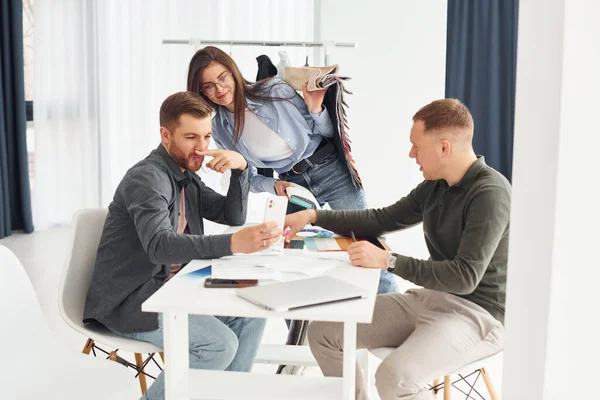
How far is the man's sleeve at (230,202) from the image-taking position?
2.73m

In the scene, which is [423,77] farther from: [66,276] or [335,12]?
[66,276]

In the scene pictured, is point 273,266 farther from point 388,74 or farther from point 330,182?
point 388,74

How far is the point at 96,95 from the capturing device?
622 centimetres

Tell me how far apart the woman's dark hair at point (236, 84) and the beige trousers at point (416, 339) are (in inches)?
43.6

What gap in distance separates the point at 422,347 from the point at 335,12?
4.12m

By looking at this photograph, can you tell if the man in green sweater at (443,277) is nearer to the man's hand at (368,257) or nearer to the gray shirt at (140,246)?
the man's hand at (368,257)

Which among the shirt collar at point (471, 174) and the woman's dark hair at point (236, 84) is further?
the woman's dark hair at point (236, 84)

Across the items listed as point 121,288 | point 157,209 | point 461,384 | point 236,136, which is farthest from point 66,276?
point 461,384

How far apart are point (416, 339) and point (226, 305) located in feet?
1.96

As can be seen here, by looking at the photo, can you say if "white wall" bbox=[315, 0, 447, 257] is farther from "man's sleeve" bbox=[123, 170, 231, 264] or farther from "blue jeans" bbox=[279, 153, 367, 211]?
"man's sleeve" bbox=[123, 170, 231, 264]

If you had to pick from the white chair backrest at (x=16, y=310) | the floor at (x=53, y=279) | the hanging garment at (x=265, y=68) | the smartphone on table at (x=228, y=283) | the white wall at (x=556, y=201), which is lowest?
the floor at (x=53, y=279)

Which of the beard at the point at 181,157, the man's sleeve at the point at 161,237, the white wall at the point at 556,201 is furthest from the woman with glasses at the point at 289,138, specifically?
the white wall at the point at 556,201

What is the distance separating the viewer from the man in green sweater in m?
2.03

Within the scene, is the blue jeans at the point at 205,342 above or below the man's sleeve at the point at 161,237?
below
